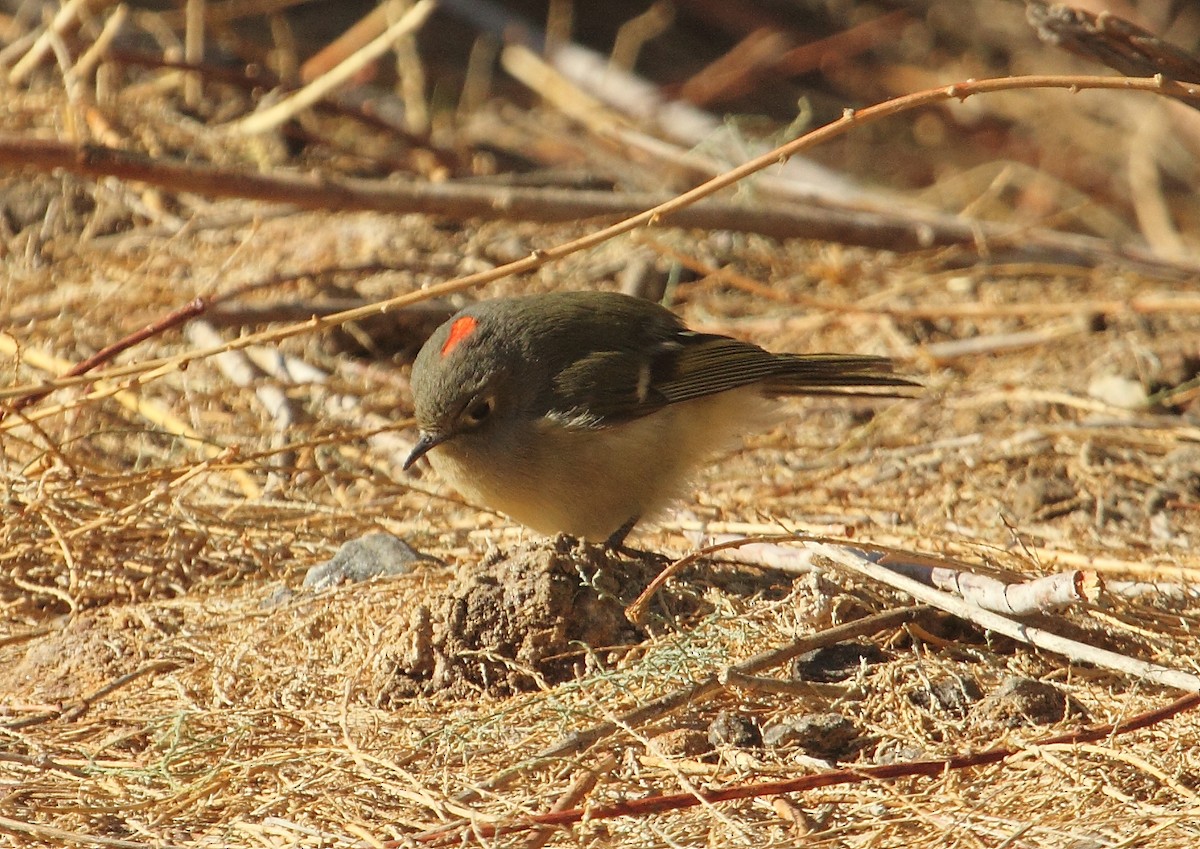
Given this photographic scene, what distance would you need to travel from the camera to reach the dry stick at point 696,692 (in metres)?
2.53

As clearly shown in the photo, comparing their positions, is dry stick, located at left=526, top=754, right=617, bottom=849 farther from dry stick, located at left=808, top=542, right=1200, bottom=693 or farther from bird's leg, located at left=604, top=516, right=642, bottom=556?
bird's leg, located at left=604, top=516, right=642, bottom=556

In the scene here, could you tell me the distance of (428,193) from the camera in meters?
5.12

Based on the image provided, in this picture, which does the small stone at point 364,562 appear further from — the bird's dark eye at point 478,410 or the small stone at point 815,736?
the small stone at point 815,736

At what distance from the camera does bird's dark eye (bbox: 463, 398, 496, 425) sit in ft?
12.4

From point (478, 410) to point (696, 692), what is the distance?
134cm

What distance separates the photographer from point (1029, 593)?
9.04 feet

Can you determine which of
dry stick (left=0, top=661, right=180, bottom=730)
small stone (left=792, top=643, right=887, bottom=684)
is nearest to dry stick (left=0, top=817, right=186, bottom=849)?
dry stick (left=0, top=661, right=180, bottom=730)

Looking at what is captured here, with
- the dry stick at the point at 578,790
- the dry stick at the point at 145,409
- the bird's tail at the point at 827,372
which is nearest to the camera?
the dry stick at the point at 578,790

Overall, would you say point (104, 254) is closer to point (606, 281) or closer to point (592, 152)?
Result: point (606, 281)

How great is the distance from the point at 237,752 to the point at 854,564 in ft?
4.41

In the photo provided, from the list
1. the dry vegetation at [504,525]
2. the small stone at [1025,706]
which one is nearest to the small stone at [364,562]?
the dry vegetation at [504,525]

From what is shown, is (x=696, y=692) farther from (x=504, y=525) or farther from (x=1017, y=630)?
(x=504, y=525)

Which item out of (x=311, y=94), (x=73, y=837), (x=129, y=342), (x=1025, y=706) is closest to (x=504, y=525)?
(x=129, y=342)

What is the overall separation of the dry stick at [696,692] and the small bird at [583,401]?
102 cm
